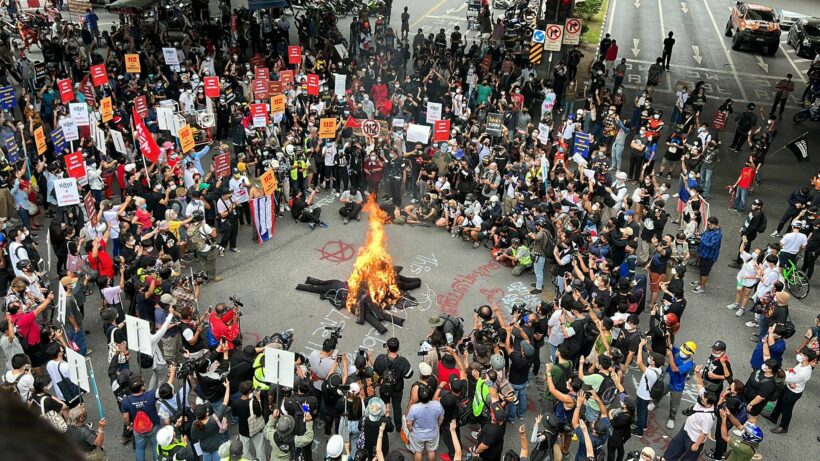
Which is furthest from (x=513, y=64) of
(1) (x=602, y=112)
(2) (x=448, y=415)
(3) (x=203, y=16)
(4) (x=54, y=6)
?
(4) (x=54, y=6)

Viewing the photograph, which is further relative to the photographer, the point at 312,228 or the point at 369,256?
the point at 312,228

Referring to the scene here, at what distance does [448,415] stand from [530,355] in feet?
5.90

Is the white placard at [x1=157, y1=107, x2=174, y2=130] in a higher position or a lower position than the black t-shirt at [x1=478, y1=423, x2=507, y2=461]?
higher

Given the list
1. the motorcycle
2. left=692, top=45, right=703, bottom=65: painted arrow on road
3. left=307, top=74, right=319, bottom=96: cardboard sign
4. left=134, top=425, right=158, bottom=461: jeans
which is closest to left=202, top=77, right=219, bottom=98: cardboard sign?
left=307, top=74, right=319, bottom=96: cardboard sign

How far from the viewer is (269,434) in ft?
31.4

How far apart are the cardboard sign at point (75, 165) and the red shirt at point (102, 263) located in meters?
2.98

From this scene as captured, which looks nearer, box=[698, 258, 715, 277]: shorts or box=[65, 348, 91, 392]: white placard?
box=[65, 348, 91, 392]: white placard

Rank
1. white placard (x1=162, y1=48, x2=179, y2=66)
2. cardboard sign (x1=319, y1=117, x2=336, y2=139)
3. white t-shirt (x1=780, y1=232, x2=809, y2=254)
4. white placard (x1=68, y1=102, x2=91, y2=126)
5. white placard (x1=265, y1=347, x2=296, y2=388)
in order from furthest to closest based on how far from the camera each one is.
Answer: white placard (x1=162, y1=48, x2=179, y2=66), cardboard sign (x1=319, y1=117, x2=336, y2=139), white placard (x1=68, y1=102, x2=91, y2=126), white t-shirt (x1=780, y1=232, x2=809, y2=254), white placard (x1=265, y1=347, x2=296, y2=388)

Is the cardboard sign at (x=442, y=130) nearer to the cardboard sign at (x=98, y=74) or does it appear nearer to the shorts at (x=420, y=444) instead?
the cardboard sign at (x=98, y=74)

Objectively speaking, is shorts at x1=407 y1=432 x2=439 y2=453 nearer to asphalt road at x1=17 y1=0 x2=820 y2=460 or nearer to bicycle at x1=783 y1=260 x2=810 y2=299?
asphalt road at x1=17 y1=0 x2=820 y2=460

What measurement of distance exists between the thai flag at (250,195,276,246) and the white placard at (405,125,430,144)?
4.76 meters

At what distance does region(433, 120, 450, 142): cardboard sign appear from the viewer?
19.7 meters

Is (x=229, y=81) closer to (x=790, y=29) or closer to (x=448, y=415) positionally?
(x=448, y=415)

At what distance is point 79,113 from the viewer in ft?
59.1
